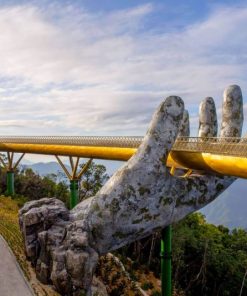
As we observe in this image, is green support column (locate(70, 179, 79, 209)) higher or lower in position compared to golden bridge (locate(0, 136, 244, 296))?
lower

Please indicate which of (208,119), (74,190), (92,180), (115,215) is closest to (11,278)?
(115,215)

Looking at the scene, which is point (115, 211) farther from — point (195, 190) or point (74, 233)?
point (195, 190)

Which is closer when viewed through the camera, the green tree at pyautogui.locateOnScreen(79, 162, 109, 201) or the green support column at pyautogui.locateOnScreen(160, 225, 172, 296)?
the green support column at pyautogui.locateOnScreen(160, 225, 172, 296)

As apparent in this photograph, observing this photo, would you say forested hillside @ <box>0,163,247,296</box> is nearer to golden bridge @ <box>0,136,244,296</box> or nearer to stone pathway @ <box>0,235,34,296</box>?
stone pathway @ <box>0,235,34,296</box>

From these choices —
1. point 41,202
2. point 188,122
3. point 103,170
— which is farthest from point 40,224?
point 103,170

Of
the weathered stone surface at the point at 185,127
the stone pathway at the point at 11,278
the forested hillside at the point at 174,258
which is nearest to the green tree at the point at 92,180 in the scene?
the forested hillside at the point at 174,258

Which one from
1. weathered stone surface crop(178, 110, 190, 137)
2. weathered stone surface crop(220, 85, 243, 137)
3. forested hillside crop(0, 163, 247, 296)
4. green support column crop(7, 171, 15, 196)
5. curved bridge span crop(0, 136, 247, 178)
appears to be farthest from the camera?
green support column crop(7, 171, 15, 196)

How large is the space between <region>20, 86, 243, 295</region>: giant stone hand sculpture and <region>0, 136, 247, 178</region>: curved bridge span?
1220mm

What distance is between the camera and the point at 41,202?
27531 mm

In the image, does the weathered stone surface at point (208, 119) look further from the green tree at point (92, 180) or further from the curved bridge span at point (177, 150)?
the green tree at point (92, 180)

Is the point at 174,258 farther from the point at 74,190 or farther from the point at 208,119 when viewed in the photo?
the point at 208,119

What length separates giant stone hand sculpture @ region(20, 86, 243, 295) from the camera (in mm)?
23125

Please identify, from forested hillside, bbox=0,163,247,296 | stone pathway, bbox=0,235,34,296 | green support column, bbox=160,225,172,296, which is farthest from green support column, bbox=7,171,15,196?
green support column, bbox=160,225,172,296

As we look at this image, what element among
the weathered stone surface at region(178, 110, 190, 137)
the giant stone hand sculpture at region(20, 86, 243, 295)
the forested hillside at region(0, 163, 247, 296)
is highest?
the weathered stone surface at region(178, 110, 190, 137)
